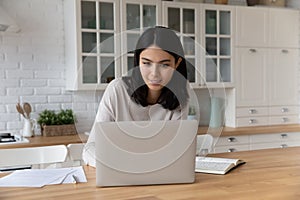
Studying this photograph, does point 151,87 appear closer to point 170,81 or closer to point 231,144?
point 170,81

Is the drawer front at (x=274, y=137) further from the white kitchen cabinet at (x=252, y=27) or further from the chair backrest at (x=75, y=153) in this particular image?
the chair backrest at (x=75, y=153)

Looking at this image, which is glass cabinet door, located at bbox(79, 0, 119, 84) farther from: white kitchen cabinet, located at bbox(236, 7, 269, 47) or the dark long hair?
the dark long hair


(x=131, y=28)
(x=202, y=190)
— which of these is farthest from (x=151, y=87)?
(x=131, y=28)

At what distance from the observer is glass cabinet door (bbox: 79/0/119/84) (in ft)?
10.1

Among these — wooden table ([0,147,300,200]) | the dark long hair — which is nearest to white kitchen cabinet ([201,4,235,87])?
the dark long hair

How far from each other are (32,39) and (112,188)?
2.39 meters

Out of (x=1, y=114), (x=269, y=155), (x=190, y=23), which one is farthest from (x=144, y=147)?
(x=190, y=23)

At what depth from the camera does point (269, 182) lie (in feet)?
4.08

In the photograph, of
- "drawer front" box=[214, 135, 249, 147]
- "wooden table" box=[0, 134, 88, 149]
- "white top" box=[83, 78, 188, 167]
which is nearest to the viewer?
"white top" box=[83, 78, 188, 167]

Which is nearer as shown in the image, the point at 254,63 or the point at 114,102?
the point at 114,102

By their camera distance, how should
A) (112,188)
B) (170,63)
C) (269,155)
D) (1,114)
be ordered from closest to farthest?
(112,188)
(170,63)
(269,155)
(1,114)

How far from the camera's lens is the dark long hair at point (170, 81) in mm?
1293

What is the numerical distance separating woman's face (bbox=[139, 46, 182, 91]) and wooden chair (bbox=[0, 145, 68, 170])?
849 millimetres

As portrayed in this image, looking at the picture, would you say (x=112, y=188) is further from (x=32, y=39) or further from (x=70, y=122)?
(x=32, y=39)
